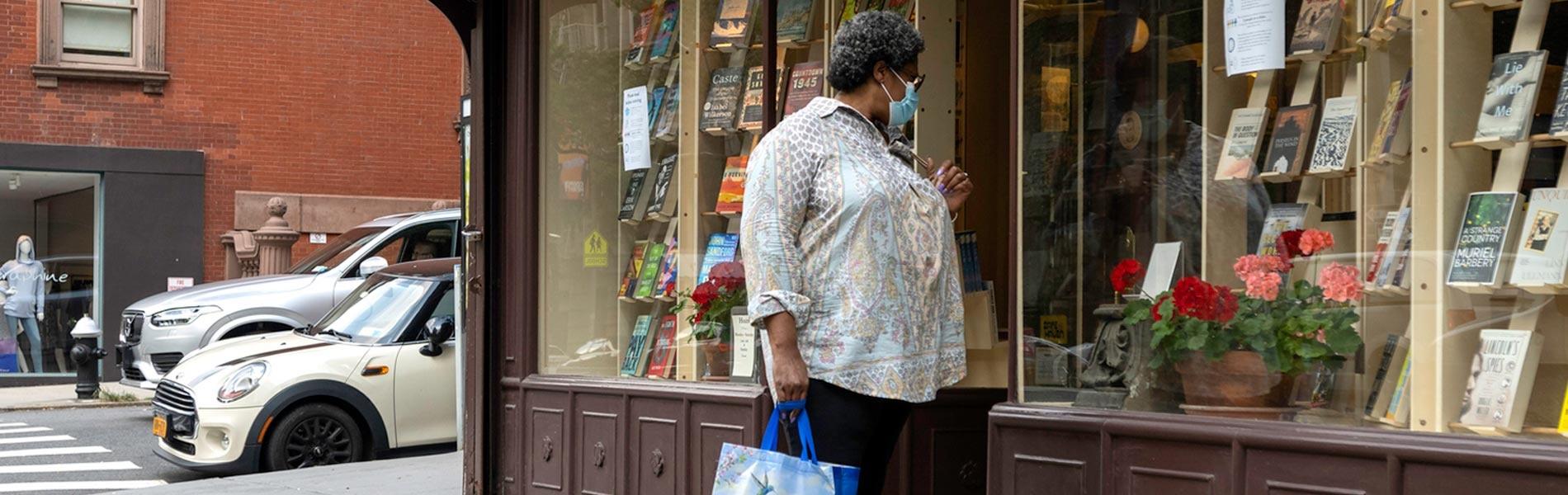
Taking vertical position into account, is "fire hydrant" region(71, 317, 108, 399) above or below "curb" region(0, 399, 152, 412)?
above

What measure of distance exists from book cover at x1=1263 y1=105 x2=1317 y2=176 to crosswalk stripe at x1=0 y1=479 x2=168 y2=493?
25.2 feet

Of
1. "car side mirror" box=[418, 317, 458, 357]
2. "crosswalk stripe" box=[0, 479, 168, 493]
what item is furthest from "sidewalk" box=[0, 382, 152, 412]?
"car side mirror" box=[418, 317, 458, 357]

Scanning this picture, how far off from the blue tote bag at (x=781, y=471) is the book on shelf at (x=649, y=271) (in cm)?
331

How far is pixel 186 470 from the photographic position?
11.3 meters

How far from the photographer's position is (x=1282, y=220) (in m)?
4.85

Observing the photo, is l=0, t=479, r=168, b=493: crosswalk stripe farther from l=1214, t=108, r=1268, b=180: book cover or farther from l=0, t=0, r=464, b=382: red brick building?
l=0, t=0, r=464, b=382: red brick building

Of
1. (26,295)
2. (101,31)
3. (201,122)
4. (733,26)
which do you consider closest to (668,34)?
(733,26)

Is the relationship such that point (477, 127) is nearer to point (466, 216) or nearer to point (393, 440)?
point (466, 216)

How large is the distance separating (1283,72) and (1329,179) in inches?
14.5

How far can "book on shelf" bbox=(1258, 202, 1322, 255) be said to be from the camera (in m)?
4.80

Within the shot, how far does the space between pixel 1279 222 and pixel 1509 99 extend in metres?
0.82

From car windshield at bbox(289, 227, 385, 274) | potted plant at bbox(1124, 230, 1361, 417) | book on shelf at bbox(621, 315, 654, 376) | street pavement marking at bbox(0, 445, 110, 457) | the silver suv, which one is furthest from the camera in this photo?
car windshield at bbox(289, 227, 385, 274)

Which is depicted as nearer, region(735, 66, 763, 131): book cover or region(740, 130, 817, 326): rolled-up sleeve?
region(740, 130, 817, 326): rolled-up sleeve

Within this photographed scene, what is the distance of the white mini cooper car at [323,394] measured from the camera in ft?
33.5
